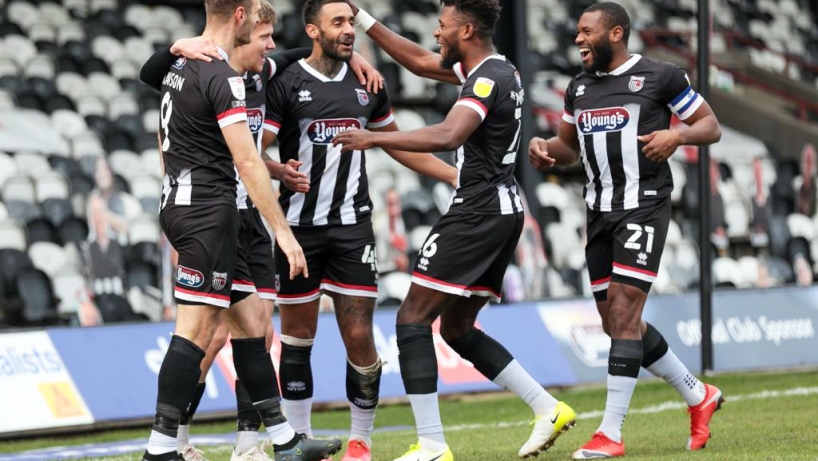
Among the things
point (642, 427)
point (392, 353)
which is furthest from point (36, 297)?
point (642, 427)

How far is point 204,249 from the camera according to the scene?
5406mm

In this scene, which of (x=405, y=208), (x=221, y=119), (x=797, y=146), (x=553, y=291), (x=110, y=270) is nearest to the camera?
(x=221, y=119)

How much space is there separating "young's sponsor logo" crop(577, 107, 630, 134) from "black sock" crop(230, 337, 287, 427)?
7.06 ft

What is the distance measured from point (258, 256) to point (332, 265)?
40 cm

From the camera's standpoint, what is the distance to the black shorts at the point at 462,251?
5910mm

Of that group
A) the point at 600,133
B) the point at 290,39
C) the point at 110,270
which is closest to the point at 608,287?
the point at 600,133

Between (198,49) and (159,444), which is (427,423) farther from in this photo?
(198,49)

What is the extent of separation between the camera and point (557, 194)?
16.5 meters

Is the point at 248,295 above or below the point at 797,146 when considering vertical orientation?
above

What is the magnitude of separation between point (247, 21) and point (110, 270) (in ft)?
21.1

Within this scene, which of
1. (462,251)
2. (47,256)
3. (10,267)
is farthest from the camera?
(47,256)

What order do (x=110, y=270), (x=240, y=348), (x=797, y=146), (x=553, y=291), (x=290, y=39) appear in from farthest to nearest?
(x=797, y=146), (x=290, y=39), (x=553, y=291), (x=110, y=270), (x=240, y=348)

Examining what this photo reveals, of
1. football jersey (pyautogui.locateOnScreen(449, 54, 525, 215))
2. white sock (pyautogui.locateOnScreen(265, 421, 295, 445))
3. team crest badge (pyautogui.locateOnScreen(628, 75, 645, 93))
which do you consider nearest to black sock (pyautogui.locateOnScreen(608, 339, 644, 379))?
football jersey (pyautogui.locateOnScreen(449, 54, 525, 215))

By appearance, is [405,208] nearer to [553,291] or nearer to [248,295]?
[553,291]
